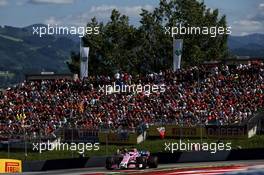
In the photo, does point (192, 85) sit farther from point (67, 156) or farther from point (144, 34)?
point (144, 34)

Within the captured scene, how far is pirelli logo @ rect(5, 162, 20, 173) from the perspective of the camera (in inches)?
1106

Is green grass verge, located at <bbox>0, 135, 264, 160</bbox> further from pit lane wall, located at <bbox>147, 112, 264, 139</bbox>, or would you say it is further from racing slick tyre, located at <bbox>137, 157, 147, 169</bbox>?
racing slick tyre, located at <bbox>137, 157, 147, 169</bbox>

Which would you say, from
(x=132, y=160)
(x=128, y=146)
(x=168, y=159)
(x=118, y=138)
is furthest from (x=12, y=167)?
(x=118, y=138)

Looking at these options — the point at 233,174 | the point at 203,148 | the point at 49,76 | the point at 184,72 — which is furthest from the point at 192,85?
the point at 233,174
